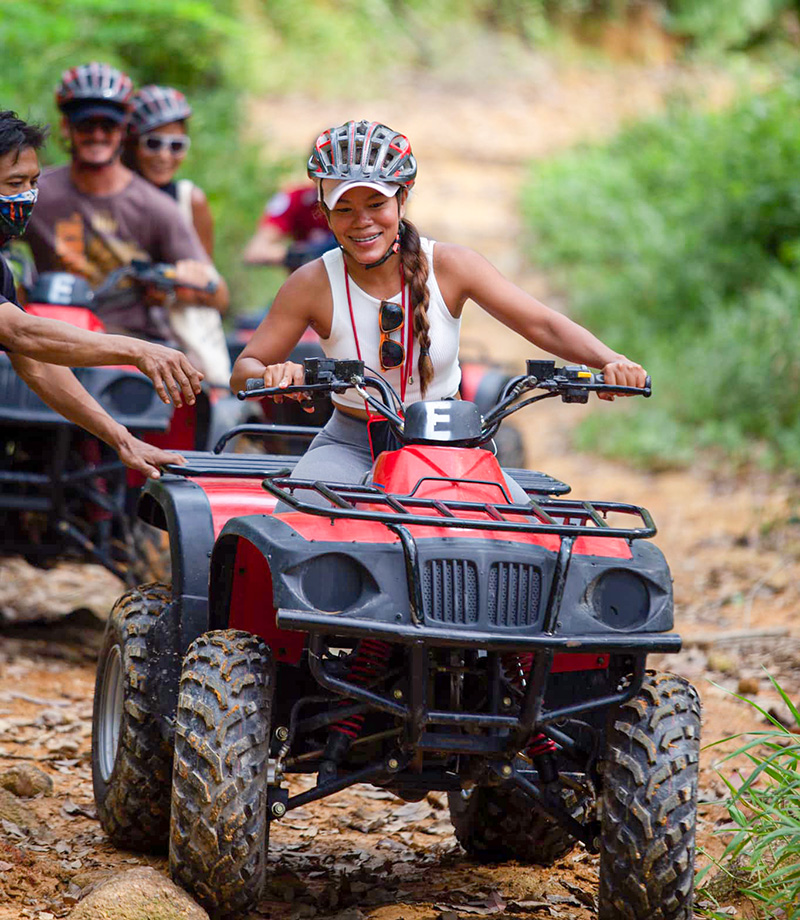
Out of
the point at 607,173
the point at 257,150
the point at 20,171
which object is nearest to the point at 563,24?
the point at 607,173

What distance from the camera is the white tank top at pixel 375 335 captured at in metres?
3.88

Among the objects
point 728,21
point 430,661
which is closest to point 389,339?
point 430,661

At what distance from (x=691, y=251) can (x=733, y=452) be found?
349cm

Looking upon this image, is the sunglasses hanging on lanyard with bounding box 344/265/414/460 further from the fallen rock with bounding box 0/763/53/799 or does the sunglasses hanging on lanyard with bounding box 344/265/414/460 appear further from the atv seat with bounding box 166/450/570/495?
the fallen rock with bounding box 0/763/53/799

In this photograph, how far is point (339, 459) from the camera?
151 inches

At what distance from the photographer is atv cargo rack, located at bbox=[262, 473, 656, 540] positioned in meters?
3.13

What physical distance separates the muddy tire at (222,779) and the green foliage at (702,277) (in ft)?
21.8

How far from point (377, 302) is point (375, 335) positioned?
10cm

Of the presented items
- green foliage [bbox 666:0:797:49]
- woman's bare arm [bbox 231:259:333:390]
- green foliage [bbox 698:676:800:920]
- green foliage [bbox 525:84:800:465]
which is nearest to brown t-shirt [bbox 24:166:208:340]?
woman's bare arm [bbox 231:259:333:390]

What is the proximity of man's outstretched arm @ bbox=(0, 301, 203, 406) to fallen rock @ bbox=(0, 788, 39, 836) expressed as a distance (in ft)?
4.19

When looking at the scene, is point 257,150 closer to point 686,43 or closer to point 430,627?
point 430,627

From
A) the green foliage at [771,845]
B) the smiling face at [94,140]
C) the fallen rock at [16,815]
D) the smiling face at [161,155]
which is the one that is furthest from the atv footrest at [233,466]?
the smiling face at [161,155]

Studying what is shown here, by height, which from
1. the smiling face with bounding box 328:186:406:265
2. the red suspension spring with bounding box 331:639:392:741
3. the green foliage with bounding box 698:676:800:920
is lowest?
the green foliage with bounding box 698:676:800:920

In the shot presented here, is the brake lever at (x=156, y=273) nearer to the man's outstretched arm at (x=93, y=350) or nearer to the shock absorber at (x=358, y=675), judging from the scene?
the man's outstretched arm at (x=93, y=350)
